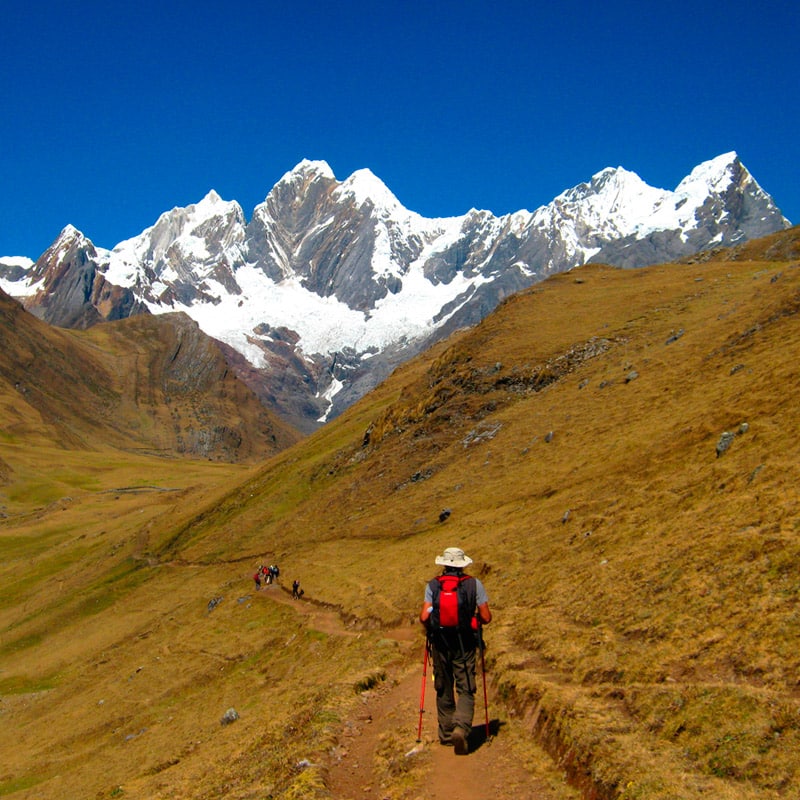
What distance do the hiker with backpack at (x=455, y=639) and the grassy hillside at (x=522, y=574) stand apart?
1.62m

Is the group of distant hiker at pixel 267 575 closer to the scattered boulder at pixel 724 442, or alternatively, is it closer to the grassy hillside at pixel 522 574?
the grassy hillside at pixel 522 574

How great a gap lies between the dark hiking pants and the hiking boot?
11 cm

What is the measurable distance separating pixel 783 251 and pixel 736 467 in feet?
275

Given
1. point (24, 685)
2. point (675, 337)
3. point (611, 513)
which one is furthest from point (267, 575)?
point (675, 337)

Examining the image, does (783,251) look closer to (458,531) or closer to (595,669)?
(458,531)

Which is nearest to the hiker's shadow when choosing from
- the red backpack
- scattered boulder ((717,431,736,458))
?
the red backpack

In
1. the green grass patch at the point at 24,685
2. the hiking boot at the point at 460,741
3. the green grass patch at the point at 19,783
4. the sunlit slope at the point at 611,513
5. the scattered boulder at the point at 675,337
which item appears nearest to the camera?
the sunlit slope at the point at 611,513

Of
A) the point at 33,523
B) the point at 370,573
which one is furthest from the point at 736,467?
the point at 33,523

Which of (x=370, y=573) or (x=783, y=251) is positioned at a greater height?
(x=783, y=251)

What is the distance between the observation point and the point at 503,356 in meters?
68.7

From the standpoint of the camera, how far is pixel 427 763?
46.2ft

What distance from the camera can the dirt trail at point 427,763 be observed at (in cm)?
1283

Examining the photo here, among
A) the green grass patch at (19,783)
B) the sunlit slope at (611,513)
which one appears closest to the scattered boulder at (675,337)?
the sunlit slope at (611,513)

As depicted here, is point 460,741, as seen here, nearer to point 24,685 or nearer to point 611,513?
point 611,513
